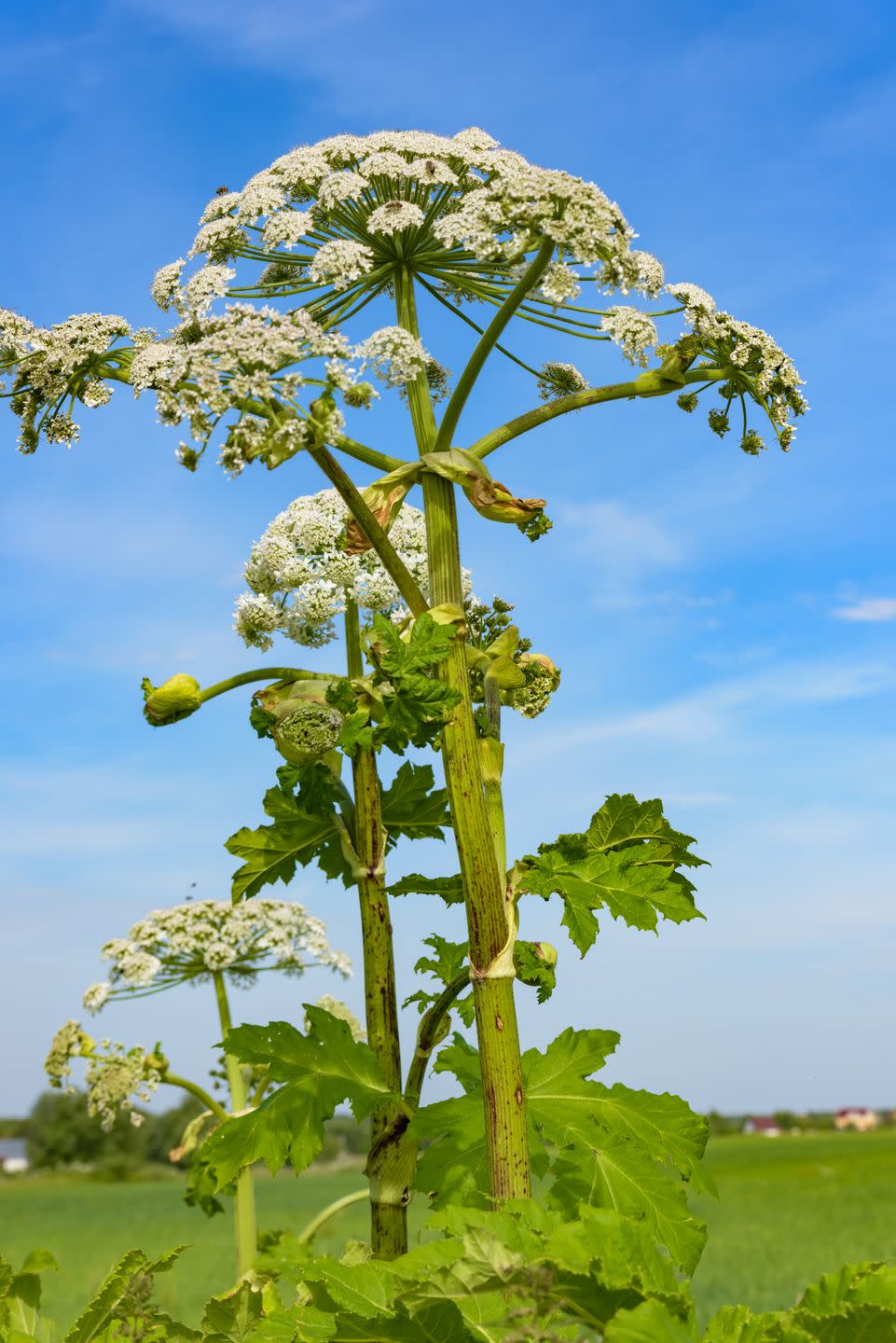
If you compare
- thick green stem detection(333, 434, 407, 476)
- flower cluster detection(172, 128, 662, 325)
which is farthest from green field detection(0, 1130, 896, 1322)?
flower cluster detection(172, 128, 662, 325)

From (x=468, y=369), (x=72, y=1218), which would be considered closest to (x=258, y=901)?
(x=468, y=369)

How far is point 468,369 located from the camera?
13.3 ft

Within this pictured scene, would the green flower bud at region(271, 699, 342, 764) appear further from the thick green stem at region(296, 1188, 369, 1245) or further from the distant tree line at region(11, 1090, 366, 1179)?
the distant tree line at region(11, 1090, 366, 1179)

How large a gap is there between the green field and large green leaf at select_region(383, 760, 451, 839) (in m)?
2.43

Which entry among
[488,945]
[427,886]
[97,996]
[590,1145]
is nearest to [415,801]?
[427,886]

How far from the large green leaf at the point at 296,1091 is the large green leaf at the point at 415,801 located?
86 cm

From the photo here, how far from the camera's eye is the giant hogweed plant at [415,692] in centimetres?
364

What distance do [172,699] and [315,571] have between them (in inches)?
33.0

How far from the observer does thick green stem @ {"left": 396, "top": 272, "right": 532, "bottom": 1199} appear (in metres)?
3.76

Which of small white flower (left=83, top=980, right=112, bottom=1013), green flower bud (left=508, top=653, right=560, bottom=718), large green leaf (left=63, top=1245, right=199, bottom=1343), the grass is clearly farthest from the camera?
the grass

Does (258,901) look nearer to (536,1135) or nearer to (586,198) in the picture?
(536,1135)

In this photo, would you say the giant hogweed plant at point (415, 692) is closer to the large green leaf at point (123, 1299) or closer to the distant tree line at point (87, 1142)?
the large green leaf at point (123, 1299)

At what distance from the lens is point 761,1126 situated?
4003 centimetres

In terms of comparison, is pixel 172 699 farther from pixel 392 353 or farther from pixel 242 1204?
pixel 242 1204
